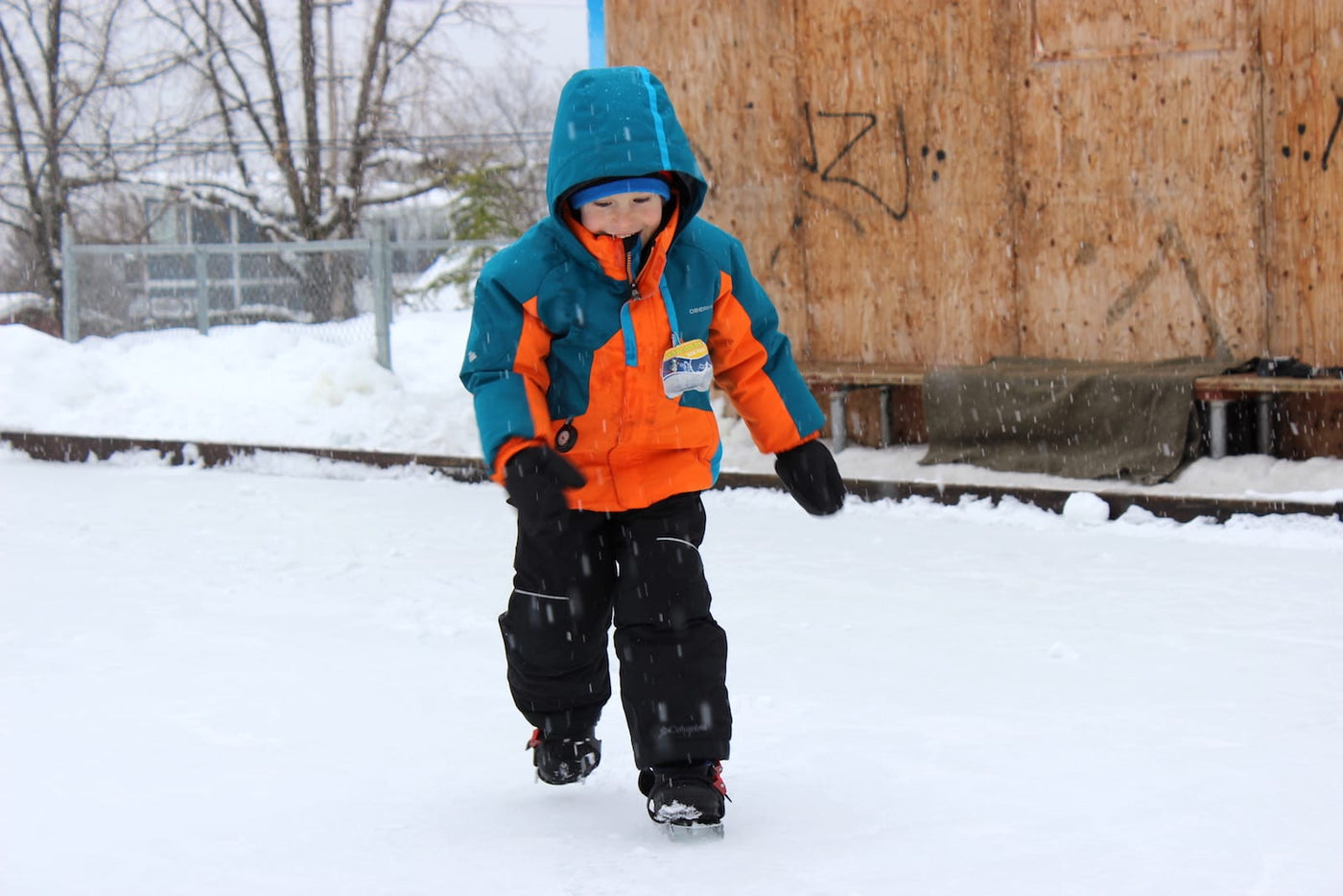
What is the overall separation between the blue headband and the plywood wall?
5.18 metres

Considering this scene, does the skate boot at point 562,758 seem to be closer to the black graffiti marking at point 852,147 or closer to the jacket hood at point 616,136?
the jacket hood at point 616,136

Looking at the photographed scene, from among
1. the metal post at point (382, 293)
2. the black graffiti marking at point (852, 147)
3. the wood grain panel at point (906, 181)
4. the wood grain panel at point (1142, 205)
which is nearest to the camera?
the wood grain panel at point (1142, 205)

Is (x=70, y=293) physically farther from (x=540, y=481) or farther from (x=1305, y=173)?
(x=540, y=481)

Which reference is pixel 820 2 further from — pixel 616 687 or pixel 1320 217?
pixel 616 687

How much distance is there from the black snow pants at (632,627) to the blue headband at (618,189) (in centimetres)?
58

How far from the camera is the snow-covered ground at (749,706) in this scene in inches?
102

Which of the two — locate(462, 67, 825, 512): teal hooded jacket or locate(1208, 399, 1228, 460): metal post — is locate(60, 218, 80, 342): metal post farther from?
locate(462, 67, 825, 512): teal hooded jacket

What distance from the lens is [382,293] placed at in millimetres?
11445

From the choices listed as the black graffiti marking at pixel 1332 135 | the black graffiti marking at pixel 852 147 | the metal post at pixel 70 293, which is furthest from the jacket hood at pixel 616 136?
the metal post at pixel 70 293

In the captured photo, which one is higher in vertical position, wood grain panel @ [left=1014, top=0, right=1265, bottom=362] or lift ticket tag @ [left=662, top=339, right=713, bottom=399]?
wood grain panel @ [left=1014, top=0, right=1265, bottom=362]

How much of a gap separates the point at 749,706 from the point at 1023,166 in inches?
191

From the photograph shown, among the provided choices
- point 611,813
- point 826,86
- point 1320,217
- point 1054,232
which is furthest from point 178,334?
point 611,813

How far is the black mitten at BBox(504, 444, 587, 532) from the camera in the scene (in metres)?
2.67

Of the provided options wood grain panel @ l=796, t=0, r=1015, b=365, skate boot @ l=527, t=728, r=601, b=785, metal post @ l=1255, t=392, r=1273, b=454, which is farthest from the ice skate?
wood grain panel @ l=796, t=0, r=1015, b=365
